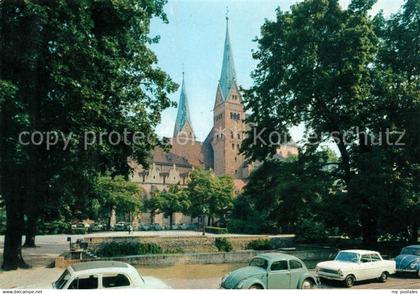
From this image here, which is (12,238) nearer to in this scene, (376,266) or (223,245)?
(376,266)

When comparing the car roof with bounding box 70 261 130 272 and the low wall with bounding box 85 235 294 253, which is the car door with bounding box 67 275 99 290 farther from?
the low wall with bounding box 85 235 294 253

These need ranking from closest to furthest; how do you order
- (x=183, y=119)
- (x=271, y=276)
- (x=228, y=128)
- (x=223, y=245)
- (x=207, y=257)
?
(x=271, y=276), (x=207, y=257), (x=223, y=245), (x=228, y=128), (x=183, y=119)

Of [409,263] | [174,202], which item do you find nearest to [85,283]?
[409,263]

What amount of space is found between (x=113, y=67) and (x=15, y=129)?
175 inches

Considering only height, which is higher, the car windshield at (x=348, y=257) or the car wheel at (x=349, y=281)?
the car windshield at (x=348, y=257)

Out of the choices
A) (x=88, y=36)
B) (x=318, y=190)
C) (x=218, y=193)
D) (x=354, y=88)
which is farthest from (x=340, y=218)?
(x=218, y=193)

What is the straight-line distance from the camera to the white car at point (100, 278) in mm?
9914

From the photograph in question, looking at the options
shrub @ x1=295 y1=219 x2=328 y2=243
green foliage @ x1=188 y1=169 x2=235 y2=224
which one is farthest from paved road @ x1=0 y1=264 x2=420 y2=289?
green foliage @ x1=188 y1=169 x2=235 y2=224

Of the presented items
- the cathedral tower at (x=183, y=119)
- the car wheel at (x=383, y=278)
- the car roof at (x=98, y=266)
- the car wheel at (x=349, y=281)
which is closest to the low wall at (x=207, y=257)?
the car wheel at (x=383, y=278)

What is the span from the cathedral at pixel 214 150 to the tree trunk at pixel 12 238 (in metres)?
61.2

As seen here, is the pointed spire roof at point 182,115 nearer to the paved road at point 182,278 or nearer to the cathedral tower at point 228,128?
the cathedral tower at point 228,128

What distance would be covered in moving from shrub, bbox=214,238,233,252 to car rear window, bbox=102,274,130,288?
69.9 ft

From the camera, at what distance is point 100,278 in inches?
395

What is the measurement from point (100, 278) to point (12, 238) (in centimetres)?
1080
